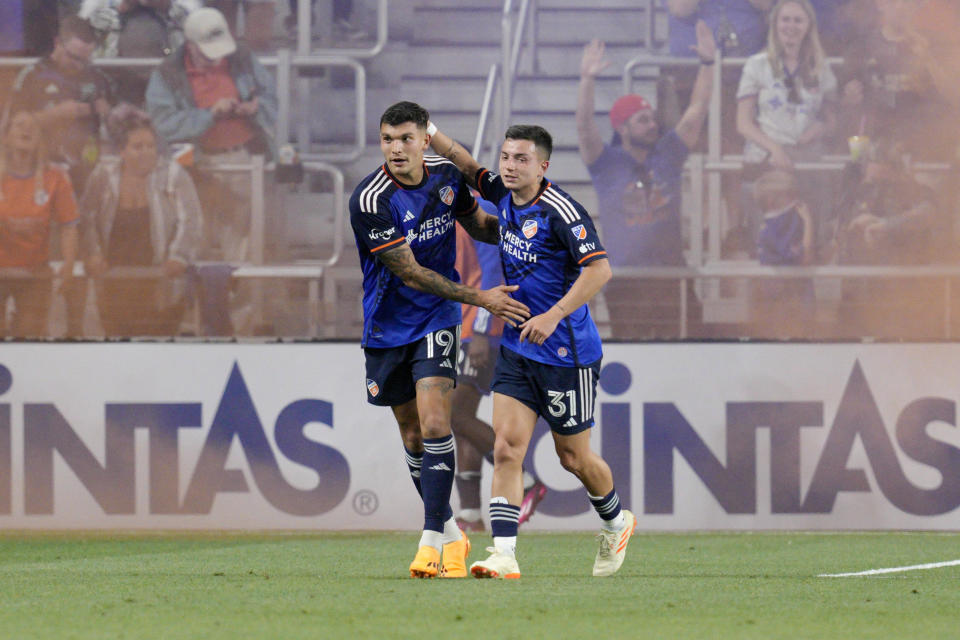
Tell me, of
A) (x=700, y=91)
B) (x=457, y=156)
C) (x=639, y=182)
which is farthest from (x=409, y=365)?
(x=700, y=91)

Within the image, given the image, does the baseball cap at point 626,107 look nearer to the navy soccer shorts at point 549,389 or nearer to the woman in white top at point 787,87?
the woman in white top at point 787,87

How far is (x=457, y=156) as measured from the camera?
6.38m

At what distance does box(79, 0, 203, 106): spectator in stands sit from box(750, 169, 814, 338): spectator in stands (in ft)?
13.8

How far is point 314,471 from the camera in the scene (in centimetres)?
970

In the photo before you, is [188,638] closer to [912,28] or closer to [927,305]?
[927,305]

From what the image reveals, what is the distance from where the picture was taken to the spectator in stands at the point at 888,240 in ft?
32.5

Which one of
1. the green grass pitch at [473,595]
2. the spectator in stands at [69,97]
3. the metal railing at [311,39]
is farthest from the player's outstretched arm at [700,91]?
the spectator in stands at [69,97]

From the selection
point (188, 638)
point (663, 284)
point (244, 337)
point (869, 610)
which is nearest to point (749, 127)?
point (663, 284)

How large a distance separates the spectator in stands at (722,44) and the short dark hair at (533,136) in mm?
4238

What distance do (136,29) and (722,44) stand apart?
4041mm

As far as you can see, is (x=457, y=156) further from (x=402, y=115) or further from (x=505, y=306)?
(x=505, y=306)

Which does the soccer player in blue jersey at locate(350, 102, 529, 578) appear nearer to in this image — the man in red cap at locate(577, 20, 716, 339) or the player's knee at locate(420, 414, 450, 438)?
the player's knee at locate(420, 414, 450, 438)

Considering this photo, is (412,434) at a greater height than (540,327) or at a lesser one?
lesser

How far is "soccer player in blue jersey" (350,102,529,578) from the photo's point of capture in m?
6.00
